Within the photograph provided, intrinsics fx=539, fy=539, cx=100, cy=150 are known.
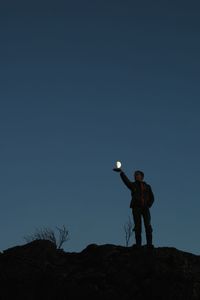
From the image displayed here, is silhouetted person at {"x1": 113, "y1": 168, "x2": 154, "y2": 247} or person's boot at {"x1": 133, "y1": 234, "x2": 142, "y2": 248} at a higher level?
silhouetted person at {"x1": 113, "y1": 168, "x2": 154, "y2": 247}

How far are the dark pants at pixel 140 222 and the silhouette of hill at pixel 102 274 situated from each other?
16.9 inches

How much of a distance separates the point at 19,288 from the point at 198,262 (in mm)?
5937

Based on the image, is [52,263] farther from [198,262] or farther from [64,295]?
[198,262]

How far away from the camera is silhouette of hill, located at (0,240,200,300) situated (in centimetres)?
1642

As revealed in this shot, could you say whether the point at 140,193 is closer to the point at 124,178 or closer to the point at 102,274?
the point at 124,178

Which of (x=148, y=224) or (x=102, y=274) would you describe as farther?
(x=148, y=224)

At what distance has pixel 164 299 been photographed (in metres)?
16.0

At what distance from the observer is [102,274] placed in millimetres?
17281

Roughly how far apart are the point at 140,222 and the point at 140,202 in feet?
2.33

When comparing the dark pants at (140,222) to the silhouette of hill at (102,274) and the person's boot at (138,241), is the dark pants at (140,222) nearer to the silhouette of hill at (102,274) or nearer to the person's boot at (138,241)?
the person's boot at (138,241)

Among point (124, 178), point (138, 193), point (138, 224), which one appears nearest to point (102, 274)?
point (138, 224)

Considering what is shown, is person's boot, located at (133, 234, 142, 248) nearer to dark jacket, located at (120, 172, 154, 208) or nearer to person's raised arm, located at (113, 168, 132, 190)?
dark jacket, located at (120, 172, 154, 208)

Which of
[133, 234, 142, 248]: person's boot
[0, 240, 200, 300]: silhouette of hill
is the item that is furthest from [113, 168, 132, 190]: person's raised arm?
[0, 240, 200, 300]: silhouette of hill

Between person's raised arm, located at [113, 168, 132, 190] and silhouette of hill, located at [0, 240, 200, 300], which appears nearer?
silhouette of hill, located at [0, 240, 200, 300]
